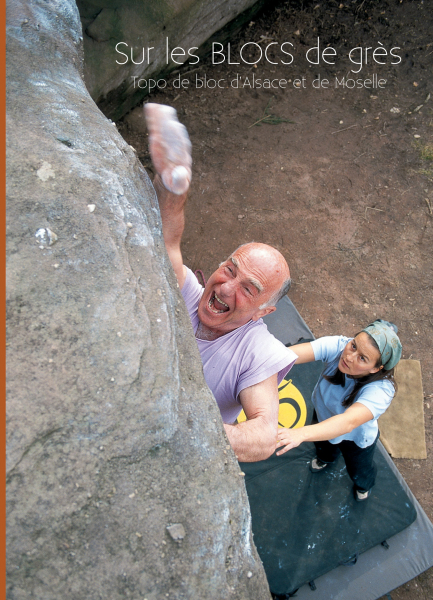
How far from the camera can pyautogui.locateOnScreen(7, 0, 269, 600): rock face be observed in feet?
4.00

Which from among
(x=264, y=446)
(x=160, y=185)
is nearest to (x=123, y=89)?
(x=160, y=185)

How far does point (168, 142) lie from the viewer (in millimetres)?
1870

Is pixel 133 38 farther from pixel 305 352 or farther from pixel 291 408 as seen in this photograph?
pixel 291 408

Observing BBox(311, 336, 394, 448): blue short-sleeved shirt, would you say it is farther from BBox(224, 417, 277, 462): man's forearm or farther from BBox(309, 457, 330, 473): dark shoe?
BBox(224, 417, 277, 462): man's forearm

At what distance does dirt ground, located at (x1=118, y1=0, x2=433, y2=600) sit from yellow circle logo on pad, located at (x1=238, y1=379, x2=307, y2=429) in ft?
2.72

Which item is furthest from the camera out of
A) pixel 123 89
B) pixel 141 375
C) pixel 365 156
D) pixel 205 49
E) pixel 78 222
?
pixel 205 49

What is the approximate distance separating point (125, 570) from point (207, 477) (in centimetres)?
35

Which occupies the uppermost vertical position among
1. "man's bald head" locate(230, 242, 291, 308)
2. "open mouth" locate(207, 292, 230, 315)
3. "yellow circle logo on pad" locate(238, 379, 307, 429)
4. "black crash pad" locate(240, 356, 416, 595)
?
"man's bald head" locate(230, 242, 291, 308)

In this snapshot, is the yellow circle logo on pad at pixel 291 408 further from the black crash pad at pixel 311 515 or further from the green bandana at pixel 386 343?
the green bandana at pixel 386 343

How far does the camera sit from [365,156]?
554 centimetres

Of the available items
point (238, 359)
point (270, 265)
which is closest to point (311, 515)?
point (238, 359)

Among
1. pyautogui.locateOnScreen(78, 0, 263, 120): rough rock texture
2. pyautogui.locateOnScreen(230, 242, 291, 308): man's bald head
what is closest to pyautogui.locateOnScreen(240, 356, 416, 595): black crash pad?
pyautogui.locateOnScreen(230, 242, 291, 308): man's bald head

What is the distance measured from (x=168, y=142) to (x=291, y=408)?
8.81 feet

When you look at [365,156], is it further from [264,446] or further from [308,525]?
[264,446]
